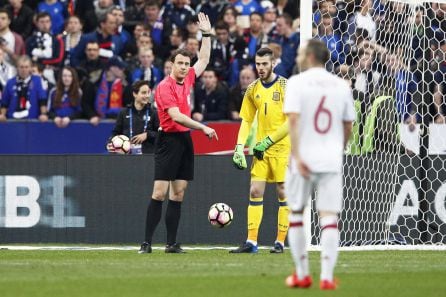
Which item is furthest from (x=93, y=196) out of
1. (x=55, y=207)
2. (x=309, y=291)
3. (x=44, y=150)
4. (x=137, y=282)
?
(x=309, y=291)

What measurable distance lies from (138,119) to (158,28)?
539 cm

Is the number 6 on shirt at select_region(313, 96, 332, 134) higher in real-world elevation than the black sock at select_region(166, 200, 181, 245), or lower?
higher

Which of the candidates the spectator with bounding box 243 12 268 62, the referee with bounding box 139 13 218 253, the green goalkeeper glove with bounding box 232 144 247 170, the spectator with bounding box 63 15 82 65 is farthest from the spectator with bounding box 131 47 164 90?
the green goalkeeper glove with bounding box 232 144 247 170

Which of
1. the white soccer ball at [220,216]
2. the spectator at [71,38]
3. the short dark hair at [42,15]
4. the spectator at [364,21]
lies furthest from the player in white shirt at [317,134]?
the short dark hair at [42,15]

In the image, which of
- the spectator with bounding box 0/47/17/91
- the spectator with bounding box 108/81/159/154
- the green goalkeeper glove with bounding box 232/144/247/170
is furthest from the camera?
the spectator with bounding box 0/47/17/91

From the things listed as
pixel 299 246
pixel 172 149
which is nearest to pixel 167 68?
pixel 172 149

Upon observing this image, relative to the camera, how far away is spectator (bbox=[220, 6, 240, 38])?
69.8 feet

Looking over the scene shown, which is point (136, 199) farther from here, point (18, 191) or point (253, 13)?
point (253, 13)

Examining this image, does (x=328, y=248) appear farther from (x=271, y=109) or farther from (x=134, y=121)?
(x=134, y=121)

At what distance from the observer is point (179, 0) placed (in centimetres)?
2173

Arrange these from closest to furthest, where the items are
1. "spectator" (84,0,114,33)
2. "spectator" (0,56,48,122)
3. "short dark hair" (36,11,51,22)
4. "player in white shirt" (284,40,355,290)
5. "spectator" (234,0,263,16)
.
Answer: "player in white shirt" (284,40,355,290) < "spectator" (0,56,48,122) < "short dark hair" (36,11,51,22) < "spectator" (84,0,114,33) < "spectator" (234,0,263,16)

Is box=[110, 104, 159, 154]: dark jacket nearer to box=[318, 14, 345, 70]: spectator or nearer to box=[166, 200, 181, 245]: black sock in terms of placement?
box=[166, 200, 181, 245]: black sock

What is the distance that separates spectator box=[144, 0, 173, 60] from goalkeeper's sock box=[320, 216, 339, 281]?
479 inches

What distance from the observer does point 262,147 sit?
536 inches
